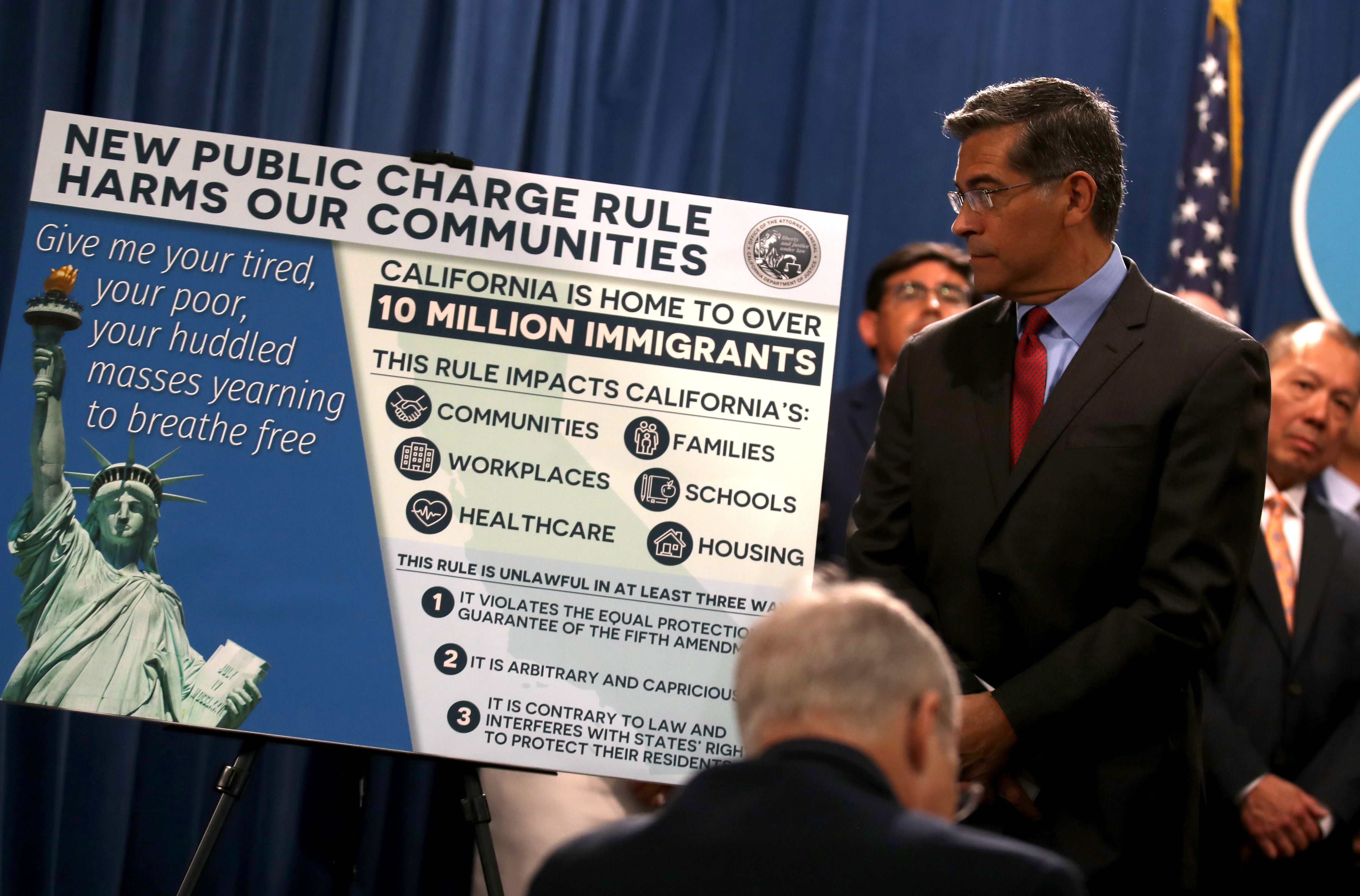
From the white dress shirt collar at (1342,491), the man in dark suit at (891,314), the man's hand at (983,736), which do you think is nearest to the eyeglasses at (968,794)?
the man's hand at (983,736)

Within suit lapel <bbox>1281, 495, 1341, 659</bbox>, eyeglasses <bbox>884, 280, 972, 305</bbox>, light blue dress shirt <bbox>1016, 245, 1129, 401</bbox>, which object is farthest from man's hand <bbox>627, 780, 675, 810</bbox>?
eyeglasses <bbox>884, 280, 972, 305</bbox>

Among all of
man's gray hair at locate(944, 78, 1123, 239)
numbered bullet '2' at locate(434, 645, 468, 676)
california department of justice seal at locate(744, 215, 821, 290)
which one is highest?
man's gray hair at locate(944, 78, 1123, 239)

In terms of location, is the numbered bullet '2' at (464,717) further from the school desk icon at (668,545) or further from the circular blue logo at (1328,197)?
the circular blue logo at (1328,197)

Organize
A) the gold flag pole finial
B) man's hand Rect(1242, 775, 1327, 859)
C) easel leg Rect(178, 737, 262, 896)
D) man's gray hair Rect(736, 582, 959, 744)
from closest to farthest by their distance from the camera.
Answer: man's gray hair Rect(736, 582, 959, 744)
easel leg Rect(178, 737, 262, 896)
man's hand Rect(1242, 775, 1327, 859)
the gold flag pole finial

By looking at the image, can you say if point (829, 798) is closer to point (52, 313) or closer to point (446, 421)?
point (446, 421)

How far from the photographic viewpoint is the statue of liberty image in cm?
232

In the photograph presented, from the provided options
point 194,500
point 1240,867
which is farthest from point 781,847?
point 1240,867

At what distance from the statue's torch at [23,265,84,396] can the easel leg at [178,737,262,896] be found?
796mm

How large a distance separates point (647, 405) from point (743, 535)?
31cm

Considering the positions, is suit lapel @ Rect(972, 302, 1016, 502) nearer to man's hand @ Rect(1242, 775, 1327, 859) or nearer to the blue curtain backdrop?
man's hand @ Rect(1242, 775, 1327, 859)

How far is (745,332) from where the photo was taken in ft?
7.98

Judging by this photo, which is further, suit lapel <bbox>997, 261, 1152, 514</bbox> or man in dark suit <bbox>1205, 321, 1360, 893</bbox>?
man in dark suit <bbox>1205, 321, 1360, 893</bbox>

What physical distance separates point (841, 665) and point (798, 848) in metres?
0.16

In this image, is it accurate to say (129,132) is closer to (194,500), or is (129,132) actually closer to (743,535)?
(194,500)
